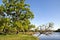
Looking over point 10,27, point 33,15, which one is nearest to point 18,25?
point 10,27

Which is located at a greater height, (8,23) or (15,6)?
(15,6)

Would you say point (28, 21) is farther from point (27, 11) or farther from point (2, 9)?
point (2, 9)

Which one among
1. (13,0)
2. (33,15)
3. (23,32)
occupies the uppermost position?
(13,0)

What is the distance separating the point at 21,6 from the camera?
138ft

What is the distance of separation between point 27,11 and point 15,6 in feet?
9.42

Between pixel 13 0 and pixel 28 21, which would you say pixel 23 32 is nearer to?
pixel 28 21

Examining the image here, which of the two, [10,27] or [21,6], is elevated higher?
[21,6]

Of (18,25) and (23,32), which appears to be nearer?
(18,25)

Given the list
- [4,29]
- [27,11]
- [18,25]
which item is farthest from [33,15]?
[4,29]

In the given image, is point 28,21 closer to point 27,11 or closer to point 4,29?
point 27,11

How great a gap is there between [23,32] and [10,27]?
4752 millimetres

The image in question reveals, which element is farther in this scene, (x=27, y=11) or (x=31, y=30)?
(x=31, y=30)

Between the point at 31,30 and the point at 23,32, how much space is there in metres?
2.28

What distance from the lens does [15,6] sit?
4194 cm
